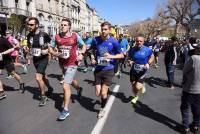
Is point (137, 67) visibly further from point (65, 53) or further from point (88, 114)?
point (65, 53)

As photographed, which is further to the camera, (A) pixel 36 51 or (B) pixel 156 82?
(B) pixel 156 82

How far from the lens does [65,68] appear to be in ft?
Result: 23.8

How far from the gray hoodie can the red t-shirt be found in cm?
242

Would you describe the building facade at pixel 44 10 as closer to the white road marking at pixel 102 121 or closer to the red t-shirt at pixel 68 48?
the white road marking at pixel 102 121

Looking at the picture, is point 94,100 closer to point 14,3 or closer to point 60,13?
point 14,3

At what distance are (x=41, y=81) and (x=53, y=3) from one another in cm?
6108

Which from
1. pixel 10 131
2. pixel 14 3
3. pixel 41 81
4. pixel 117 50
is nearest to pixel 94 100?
pixel 41 81

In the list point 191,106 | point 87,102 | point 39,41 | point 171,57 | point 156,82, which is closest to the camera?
point 191,106

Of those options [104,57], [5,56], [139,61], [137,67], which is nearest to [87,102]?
[137,67]

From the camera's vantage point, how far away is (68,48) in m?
7.11

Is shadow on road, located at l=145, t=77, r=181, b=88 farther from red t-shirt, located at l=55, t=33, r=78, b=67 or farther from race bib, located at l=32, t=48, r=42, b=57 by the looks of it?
red t-shirt, located at l=55, t=33, r=78, b=67

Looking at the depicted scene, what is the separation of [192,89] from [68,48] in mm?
2680

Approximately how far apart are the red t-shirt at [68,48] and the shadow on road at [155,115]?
1842 mm

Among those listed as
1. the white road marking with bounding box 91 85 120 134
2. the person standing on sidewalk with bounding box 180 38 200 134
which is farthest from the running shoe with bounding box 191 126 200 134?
the white road marking with bounding box 91 85 120 134
